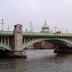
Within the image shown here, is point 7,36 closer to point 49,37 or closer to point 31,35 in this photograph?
point 31,35

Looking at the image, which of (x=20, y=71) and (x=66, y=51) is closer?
(x=20, y=71)

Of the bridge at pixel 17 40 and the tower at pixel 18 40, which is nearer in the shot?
the bridge at pixel 17 40

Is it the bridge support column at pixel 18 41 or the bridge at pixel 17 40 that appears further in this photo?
the bridge support column at pixel 18 41

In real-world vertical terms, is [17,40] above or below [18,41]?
above

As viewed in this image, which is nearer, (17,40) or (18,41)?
(17,40)

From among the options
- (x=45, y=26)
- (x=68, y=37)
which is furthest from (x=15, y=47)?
(x=45, y=26)

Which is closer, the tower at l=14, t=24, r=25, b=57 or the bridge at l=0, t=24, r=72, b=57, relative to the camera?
the bridge at l=0, t=24, r=72, b=57

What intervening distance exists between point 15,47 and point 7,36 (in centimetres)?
267

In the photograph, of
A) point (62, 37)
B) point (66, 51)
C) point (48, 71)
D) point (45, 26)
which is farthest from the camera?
point (45, 26)

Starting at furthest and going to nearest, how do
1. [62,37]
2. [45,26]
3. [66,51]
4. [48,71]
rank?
[45,26] < [66,51] < [62,37] < [48,71]

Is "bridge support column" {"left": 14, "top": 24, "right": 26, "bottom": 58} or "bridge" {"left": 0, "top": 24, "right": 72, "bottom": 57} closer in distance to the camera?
"bridge" {"left": 0, "top": 24, "right": 72, "bottom": 57}

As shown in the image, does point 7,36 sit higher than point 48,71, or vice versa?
point 7,36

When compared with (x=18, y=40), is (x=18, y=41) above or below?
below

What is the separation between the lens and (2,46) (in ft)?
218
